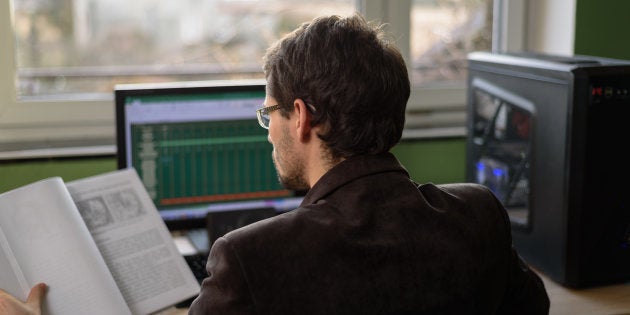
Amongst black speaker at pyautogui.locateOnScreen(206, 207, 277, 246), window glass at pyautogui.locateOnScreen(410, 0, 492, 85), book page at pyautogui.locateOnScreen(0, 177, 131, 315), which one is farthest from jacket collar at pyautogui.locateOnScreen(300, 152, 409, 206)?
window glass at pyautogui.locateOnScreen(410, 0, 492, 85)

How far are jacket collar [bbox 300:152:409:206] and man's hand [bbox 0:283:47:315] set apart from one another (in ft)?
1.62

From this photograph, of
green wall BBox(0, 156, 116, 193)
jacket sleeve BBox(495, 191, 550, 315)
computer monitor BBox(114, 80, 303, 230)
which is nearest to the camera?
jacket sleeve BBox(495, 191, 550, 315)

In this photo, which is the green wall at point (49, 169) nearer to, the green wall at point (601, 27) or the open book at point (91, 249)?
the open book at point (91, 249)

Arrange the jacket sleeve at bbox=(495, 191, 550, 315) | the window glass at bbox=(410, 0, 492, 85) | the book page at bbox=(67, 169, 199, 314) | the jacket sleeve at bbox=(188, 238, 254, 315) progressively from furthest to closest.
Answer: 1. the window glass at bbox=(410, 0, 492, 85)
2. the book page at bbox=(67, 169, 199, 314)
3. the jacket sleeve at bbox=(495, 191, 550, 315)
4. the jacket sleeve at bbox=(188, 238, 254, 315)

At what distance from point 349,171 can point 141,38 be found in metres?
1.22

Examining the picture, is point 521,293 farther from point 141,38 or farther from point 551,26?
point 141,38

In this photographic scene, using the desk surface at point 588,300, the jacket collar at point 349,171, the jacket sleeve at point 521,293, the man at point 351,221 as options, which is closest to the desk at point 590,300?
the desk surface at point 588,300

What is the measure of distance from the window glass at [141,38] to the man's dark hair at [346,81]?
108 centimetres

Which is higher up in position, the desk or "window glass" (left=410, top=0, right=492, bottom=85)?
"window glass" (left=410, top=0, right=492, bottom=85)

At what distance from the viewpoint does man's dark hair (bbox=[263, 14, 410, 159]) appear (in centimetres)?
111

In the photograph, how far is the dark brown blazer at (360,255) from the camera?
1030 millimetres

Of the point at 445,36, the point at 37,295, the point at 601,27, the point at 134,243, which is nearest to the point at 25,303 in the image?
the point at 37,295

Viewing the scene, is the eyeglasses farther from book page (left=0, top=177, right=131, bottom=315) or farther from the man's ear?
book page (left=0, top=177, right=131, bottom=315)

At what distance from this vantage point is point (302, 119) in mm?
1145
